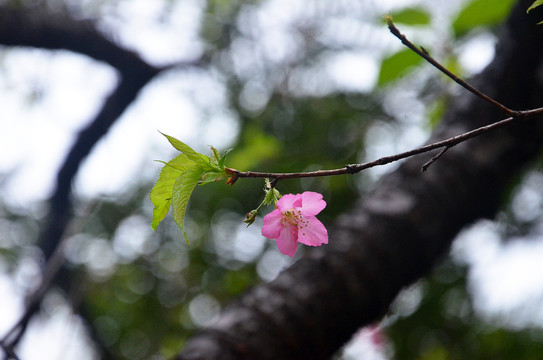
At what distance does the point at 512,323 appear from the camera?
1.08m

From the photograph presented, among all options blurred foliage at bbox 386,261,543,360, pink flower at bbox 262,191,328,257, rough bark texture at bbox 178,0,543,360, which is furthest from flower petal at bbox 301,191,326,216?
blurred foliage at bbox 386,261,543,360

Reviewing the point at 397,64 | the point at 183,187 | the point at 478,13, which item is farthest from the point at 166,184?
the point at 478,13

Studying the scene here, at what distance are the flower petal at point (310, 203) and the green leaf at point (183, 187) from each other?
157 millimetres

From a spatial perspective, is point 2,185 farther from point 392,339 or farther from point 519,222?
point 519,222

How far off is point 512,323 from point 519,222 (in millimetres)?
321

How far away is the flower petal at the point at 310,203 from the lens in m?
0.55

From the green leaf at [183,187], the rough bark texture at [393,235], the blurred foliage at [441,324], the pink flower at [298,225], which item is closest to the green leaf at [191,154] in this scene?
the green leaf at [183,187]

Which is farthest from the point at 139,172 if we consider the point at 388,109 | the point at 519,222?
the point at 519,222

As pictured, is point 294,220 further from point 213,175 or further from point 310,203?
point 213,175

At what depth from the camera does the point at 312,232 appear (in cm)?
60

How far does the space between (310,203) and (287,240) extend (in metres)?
0.07

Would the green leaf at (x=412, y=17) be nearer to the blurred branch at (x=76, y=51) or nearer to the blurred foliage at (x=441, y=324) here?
the blurred foliage at (x=441, y=324)

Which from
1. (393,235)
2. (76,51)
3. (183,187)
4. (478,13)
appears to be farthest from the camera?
(76,51)

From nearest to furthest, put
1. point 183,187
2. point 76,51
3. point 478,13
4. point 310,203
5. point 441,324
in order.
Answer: point 183,187
point 310,203
point 478,13
point 441,324
point 76,51
